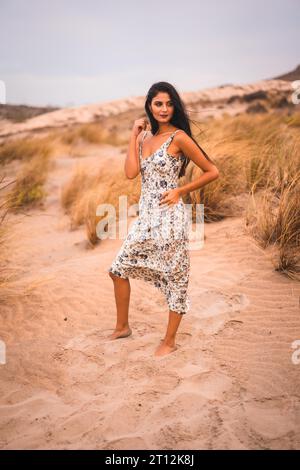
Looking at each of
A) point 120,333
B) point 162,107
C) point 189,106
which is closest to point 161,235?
point 162,107

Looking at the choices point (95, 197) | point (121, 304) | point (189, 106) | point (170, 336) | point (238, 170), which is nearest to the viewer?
point (170, 336)

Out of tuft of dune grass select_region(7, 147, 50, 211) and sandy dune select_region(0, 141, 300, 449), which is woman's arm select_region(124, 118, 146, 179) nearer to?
sandy dune select_region(0, 141, 300, 449)

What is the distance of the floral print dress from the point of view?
267 cm

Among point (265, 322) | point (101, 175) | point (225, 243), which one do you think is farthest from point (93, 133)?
point (265, 322)

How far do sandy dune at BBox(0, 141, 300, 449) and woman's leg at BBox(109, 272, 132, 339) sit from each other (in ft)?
0.30

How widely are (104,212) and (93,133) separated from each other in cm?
872

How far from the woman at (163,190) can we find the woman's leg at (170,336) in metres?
0.01

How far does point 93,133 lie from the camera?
45.5ft

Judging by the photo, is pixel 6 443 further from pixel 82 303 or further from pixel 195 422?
pixel 82 303

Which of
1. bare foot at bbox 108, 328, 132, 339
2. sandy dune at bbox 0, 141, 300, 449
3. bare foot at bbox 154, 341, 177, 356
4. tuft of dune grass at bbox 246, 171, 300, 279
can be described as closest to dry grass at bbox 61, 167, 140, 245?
sandy dune at bbox 0, 141, 300, 449

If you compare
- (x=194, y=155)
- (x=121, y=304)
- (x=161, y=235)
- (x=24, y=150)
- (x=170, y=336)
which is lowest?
(x=170, y=336)

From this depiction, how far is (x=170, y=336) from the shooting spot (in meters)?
2.94

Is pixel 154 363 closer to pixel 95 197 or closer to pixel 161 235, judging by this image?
pixel 161 235

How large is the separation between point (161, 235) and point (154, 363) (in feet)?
3.00
